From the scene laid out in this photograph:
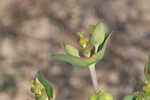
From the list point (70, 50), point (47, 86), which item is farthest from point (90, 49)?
point (47, 86)

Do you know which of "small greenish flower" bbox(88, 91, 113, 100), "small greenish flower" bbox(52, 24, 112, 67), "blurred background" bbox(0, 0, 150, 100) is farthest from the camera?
"blurred background" bbox(0, 0, 150, 100)

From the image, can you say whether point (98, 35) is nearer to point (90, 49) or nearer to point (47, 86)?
point (90, 49)

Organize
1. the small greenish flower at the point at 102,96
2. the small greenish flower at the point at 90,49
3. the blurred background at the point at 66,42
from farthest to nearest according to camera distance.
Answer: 1. the blurred background at the point at 66,42
2. the small greenish flower at the point at 90,49
3. the small greenish flower at the point at 102,96

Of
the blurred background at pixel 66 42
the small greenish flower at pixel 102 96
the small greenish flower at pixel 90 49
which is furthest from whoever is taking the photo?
the blurred background at pixel 66 42

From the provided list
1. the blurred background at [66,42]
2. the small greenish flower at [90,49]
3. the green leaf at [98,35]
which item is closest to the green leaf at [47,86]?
the small greenish flower at [90,49]

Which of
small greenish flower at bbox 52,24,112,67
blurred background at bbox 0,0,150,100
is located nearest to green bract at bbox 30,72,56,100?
small greenish flower at bbox 52,24,112,67

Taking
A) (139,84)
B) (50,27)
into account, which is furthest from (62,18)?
(139,84)

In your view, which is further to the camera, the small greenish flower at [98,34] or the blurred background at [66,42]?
A: the blurred background at [66,42]

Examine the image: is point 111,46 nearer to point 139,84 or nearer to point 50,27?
point 139,84

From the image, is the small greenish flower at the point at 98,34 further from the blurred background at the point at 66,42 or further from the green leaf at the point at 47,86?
the blurred background at the point at 66,42

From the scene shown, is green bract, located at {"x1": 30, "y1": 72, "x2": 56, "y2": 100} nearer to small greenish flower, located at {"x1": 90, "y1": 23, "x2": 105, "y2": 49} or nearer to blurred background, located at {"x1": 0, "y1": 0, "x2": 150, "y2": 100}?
small greenish flower, located at {"x1": 90, "y1": 23, "x2": 105, "y2": 49}
